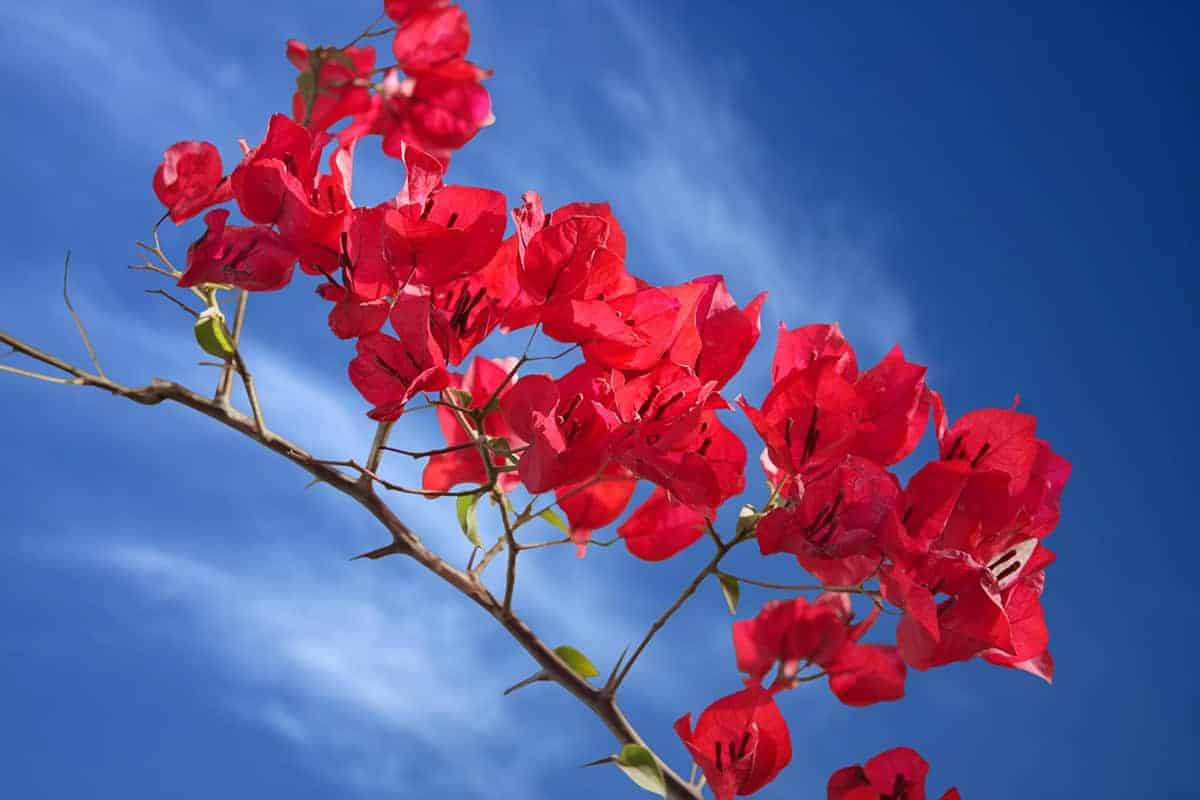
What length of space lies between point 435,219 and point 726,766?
1.88ft

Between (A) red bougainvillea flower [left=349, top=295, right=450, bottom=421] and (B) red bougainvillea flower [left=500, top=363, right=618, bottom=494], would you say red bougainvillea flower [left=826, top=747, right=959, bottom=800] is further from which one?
(A) red bougainvillea flower [left=349, top=295, right=450, bottom=421]

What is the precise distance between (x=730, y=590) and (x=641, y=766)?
0.19 metres

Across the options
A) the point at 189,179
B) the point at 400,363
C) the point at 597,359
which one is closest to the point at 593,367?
the point at 597,359

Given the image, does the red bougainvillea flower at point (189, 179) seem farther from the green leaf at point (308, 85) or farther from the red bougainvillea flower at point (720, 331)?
the red bougainvillea flower at point (720, 331)

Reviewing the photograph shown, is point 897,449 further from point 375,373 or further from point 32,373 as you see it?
point 32,373

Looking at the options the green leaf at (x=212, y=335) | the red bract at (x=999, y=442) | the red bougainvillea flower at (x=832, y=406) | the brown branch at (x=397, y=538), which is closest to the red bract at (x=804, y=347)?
the red bougainvillea flower at (x=832, y=406)

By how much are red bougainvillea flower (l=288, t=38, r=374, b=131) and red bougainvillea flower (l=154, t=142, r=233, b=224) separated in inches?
4.3

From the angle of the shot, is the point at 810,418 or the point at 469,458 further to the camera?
the point at 469,458

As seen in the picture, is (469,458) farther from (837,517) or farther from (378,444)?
(837,517)

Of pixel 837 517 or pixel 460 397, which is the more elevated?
pixel 460 397

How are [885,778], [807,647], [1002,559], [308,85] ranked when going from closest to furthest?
[308,85]
[1002,559]
[885,778]
[807,647]

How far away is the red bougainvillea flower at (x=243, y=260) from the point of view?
917mm

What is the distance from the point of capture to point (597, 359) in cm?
93

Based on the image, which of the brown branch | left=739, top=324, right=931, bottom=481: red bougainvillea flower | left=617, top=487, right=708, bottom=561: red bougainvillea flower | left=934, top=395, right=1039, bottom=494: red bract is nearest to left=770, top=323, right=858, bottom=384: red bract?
left=739, top=324, right=931, bottom=481: red bougainvillea flower
